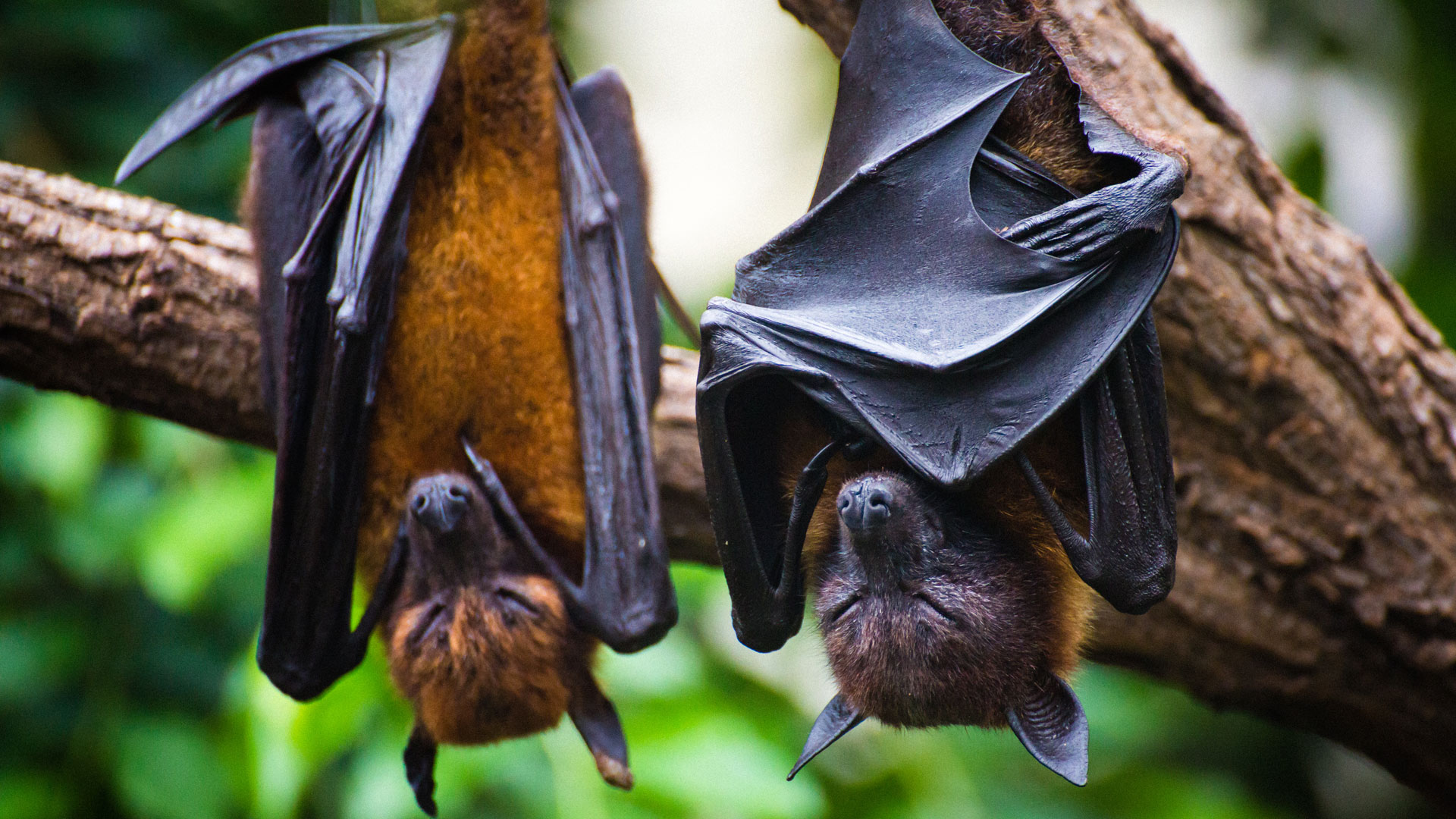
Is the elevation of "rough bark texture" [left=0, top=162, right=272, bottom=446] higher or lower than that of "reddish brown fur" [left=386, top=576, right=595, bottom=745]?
higher

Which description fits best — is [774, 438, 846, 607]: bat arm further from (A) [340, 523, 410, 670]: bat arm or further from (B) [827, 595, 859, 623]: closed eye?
(A) [340, 523, 410, 670]: bat arm

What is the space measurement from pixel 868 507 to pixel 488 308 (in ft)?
3.56

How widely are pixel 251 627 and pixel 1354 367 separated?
11.4ft

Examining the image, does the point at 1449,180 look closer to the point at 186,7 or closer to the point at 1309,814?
the point at 1309,814

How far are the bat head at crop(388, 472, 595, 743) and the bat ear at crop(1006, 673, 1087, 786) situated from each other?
1001mm

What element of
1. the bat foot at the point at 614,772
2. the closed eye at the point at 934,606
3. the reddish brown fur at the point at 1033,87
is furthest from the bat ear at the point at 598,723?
the reddish brown fur at the point at 1033,87

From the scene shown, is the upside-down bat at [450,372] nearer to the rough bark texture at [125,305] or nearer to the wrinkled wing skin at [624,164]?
the wrinkled wing skin at [624,164]

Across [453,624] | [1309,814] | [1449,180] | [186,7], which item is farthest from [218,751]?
[1449,180]

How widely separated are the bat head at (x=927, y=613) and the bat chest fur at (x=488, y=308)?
0.86 meters

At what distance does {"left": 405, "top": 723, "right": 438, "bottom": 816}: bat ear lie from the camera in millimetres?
2232

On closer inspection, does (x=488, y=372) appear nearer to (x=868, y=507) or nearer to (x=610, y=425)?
(x=610, y=425)

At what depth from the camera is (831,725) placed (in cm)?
169

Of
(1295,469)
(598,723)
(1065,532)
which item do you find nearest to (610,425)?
(598,723)

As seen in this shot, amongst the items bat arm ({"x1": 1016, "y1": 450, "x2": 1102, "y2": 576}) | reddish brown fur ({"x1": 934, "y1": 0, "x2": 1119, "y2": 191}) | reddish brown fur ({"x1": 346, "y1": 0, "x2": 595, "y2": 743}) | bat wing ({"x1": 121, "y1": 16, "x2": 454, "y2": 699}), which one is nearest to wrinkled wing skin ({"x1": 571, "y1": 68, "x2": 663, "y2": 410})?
reddish brown fur ({"x1": 346, "y1": 0, "x2": 595, "y2": 743})
